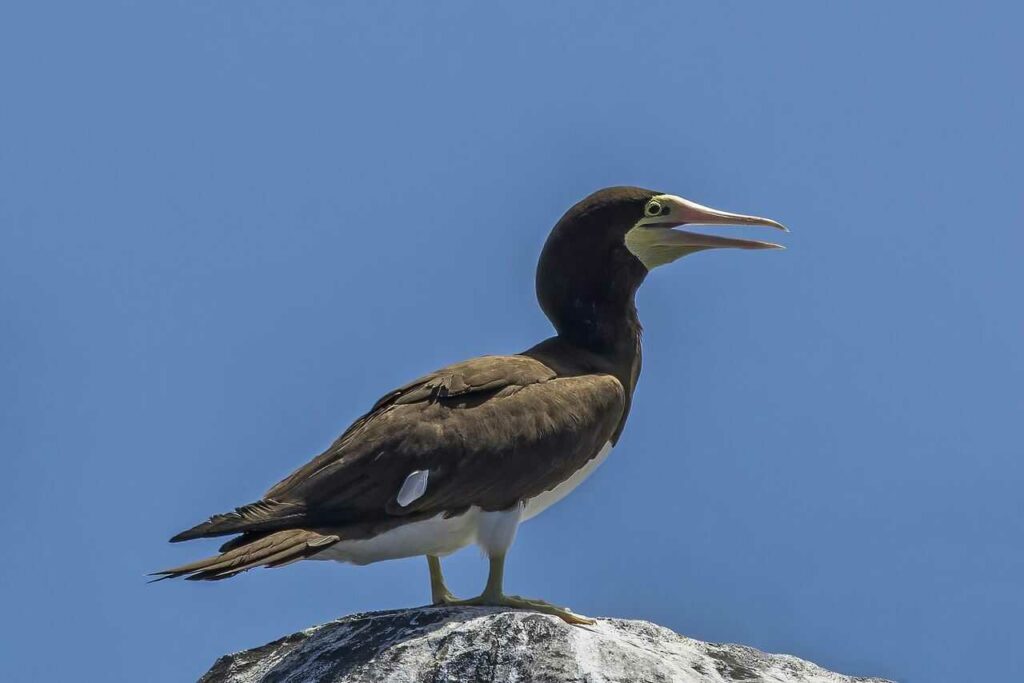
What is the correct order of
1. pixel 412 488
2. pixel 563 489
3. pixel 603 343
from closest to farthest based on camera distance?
1. pixel 412 488
2. pixel 563 489
3. pixel 603 343

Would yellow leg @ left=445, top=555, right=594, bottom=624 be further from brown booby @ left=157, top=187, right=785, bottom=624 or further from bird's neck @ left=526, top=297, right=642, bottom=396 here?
bird's neck @ left=526, top=297, right=642, bottom=396

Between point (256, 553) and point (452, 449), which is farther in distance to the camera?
point (452, 449)

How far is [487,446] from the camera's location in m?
13.4

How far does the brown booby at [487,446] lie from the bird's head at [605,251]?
0.01m

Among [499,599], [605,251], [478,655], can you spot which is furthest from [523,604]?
[605,251]

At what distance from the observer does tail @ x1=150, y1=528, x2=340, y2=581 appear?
1181 cm

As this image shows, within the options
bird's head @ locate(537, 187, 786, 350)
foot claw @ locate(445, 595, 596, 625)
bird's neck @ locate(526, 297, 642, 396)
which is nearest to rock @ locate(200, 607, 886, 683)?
foot claw @ locate(445, 595, 596, 625)

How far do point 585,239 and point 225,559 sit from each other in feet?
17.3

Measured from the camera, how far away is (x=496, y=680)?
11688 mm

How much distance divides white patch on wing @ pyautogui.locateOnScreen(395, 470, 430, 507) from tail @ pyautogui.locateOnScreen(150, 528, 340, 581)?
23.6 inches

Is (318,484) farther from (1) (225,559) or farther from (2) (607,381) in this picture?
(2) (607,381)

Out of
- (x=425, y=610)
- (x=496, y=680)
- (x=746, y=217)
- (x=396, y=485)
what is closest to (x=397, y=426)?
(x=396, y=485)

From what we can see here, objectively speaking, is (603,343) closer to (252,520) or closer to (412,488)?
(412,488)

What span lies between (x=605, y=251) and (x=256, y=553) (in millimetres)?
5126
